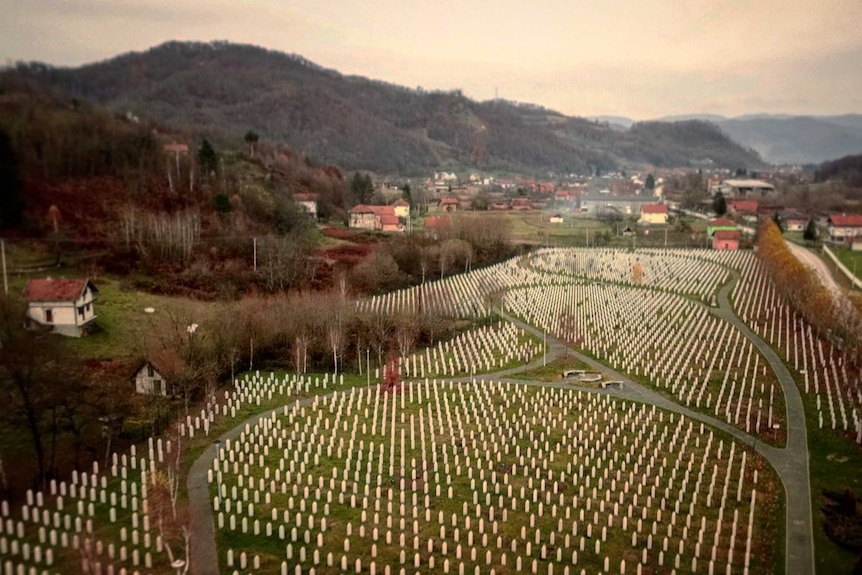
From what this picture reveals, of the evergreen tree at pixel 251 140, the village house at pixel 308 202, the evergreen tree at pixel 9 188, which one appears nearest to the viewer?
the evergreen tree at pixel 9 188

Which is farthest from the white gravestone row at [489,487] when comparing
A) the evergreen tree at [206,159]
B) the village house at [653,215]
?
the village house at [653,215]

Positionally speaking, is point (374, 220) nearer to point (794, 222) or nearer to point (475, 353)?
point (475, 353)

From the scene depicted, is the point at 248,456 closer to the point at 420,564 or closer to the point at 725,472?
the point at 420,564

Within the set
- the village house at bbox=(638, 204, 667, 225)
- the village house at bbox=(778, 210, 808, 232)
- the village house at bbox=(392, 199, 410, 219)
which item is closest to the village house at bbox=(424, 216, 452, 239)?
the village house at bbox=(392, 199, 410, 219)

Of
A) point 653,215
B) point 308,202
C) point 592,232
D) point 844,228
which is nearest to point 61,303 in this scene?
point 308,202

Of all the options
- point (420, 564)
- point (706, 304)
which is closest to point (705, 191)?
point (706, 304)

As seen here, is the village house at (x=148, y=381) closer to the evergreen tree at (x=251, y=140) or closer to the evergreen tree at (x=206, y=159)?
the evergreen tree at (x=206, y=159)
